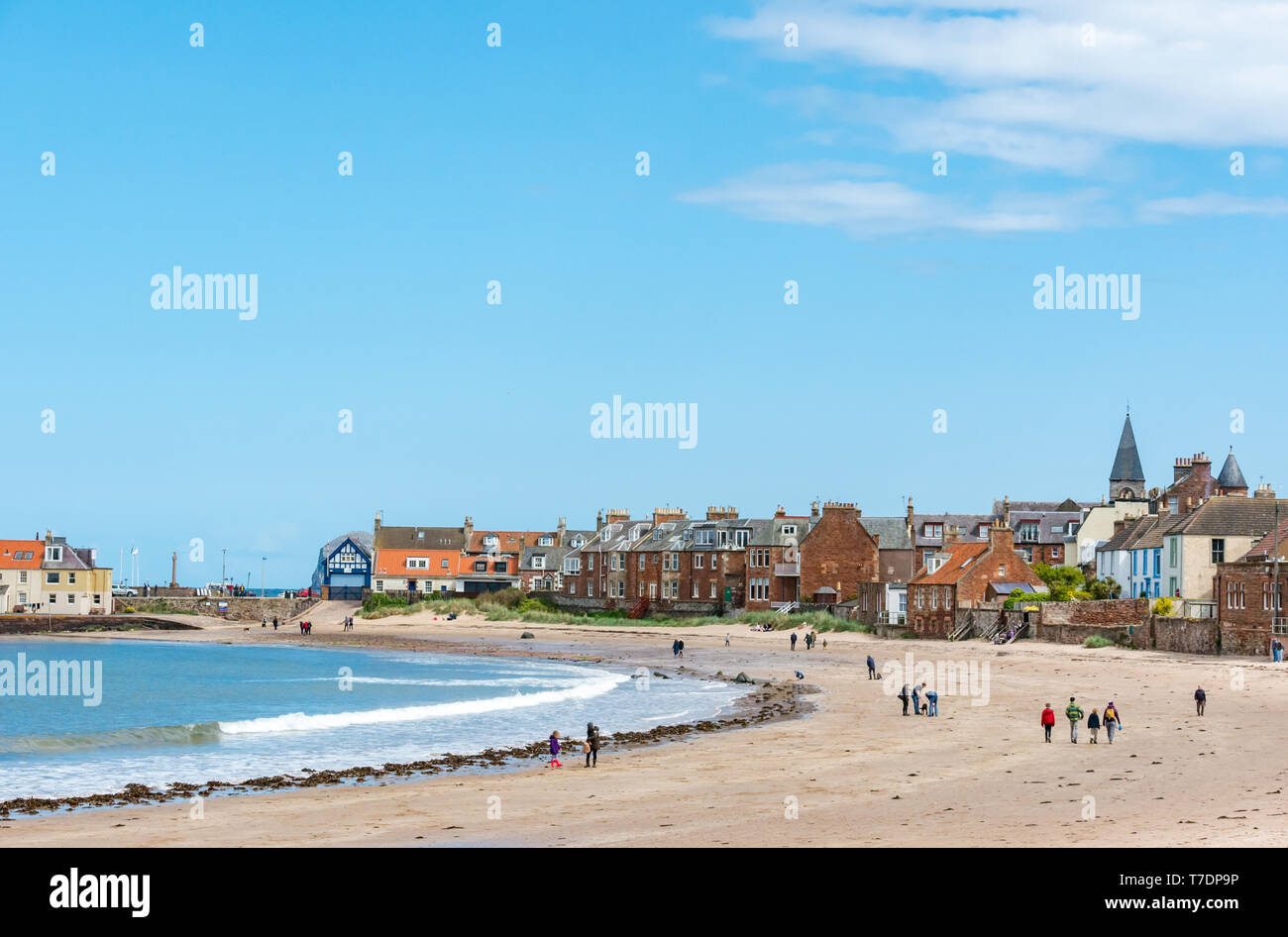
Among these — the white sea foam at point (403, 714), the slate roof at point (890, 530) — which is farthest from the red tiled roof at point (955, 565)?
the white sea foam at point (403, 714)

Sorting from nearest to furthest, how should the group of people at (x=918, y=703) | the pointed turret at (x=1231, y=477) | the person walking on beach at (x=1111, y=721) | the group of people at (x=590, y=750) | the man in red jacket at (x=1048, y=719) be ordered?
the group of people at (x=590, y=750), the person walking on beach at (x=1111, y=721), the man in red jacket at (x=1048, y=719), the group of people at (x=918, y=703), the pointed turret at (x=1231, y=477)

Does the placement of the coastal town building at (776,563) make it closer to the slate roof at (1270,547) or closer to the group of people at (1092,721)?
the slate roof at (1270,547)

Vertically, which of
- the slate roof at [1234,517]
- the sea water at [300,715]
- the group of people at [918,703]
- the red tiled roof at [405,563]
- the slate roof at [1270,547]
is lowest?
the sea water at [300,715]

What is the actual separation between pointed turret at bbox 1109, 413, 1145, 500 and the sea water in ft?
175

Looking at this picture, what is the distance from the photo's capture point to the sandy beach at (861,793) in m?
18.7

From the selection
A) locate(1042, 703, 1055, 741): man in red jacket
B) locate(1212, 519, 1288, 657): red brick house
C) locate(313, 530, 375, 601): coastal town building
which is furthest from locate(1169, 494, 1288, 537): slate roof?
locate(313, 530, 375, 601): coastal town building

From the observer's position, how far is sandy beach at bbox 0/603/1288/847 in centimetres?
1872

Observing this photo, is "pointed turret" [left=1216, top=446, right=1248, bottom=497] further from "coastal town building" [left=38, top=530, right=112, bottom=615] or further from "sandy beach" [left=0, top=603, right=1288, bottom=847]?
"coastal town building" [left=38, top=530, right=112, bottom=615]

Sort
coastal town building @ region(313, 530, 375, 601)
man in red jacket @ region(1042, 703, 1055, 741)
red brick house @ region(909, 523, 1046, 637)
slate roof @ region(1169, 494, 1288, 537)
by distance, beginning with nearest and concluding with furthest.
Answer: man in red jacket @ region(1042, 703, 1055, 741) < slate roof @ region(1169, 494, 1288, 537) < red brick house @ region(909, 523, 1046, 637) < coastal town building @ region(313, 530, 375, 601)

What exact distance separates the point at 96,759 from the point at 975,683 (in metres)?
30.2

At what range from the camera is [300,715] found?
41094 millimetres

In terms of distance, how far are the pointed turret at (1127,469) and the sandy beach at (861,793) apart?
59.8m

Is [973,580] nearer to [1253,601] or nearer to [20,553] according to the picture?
[1253,601]

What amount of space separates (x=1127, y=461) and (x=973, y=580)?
3956cm
